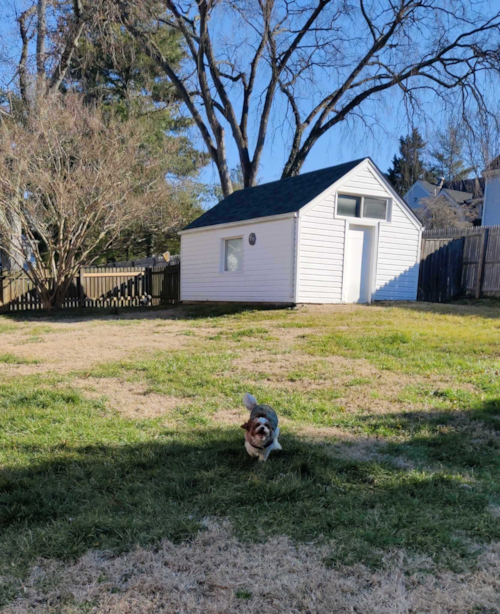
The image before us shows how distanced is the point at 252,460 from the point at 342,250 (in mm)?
9662

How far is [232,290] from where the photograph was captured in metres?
13.8

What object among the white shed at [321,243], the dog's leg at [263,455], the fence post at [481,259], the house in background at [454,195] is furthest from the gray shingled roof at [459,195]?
the dog's leg at [263,455]

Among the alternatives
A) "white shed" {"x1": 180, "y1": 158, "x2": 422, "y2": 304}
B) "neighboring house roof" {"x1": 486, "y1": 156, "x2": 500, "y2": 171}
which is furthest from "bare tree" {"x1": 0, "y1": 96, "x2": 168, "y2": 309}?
"neighboring house roof" {"x1": 486, "y1": 156, "x2": 500, "y2": 171}

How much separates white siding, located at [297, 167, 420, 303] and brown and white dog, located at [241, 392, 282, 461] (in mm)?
8580

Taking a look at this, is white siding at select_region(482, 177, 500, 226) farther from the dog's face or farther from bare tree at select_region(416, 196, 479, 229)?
the dog's face

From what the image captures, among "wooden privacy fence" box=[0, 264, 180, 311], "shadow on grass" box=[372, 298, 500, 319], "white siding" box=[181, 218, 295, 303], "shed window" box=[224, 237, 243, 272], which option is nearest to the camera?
"shadow on grass" box=[372, 298, 500, 319]

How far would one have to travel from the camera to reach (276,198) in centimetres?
1350

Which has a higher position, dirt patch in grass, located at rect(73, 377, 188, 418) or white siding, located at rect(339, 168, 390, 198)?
white siding, located at rect(339, 168, 390, 198)

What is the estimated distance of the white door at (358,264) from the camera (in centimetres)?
1253

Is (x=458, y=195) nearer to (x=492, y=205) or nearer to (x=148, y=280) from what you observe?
(x=492, y=205)

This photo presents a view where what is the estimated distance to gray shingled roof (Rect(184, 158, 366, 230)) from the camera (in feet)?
39.9

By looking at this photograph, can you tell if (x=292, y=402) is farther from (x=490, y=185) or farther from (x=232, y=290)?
(x=490, y=185)

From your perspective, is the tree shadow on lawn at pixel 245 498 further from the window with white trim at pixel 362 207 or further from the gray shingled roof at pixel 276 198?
the window with white trim at pixel 362 207

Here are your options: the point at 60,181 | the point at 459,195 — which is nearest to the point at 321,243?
the point at 60,181
